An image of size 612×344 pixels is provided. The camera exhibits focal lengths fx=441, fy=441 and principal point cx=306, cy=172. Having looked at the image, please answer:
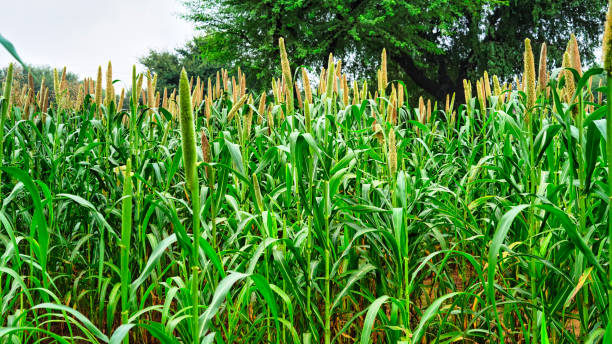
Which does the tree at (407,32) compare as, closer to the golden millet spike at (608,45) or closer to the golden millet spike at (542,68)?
the golden millet spike at (542,68)

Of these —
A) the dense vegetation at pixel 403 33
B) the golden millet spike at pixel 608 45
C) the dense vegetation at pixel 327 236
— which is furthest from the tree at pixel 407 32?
the golden millet spike at pixel 608 45

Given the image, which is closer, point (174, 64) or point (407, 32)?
point (407, 32)

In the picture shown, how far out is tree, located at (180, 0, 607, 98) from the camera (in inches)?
660

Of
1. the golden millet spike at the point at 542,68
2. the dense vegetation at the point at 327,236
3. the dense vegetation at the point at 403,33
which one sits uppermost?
the dense vegetation at the point at 403,33

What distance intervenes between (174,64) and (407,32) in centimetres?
1998

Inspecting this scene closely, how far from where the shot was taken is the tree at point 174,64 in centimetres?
2734

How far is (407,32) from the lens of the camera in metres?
16.9

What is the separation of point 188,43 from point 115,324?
3054 centimetres

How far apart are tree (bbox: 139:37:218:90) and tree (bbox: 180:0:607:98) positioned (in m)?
8.91

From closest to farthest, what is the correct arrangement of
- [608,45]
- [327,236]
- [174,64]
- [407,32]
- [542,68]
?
[608,45] → [327,236] → [542,68] → [407,32] → [174,64]

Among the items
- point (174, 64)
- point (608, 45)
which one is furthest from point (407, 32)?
point (174, 64)

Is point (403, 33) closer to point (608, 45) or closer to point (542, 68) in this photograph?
point (542, 68)

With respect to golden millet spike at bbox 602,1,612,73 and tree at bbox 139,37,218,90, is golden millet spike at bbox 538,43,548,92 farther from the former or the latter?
tree at bbox 139,37,218,90

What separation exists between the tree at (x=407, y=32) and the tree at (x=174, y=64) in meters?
8.91
